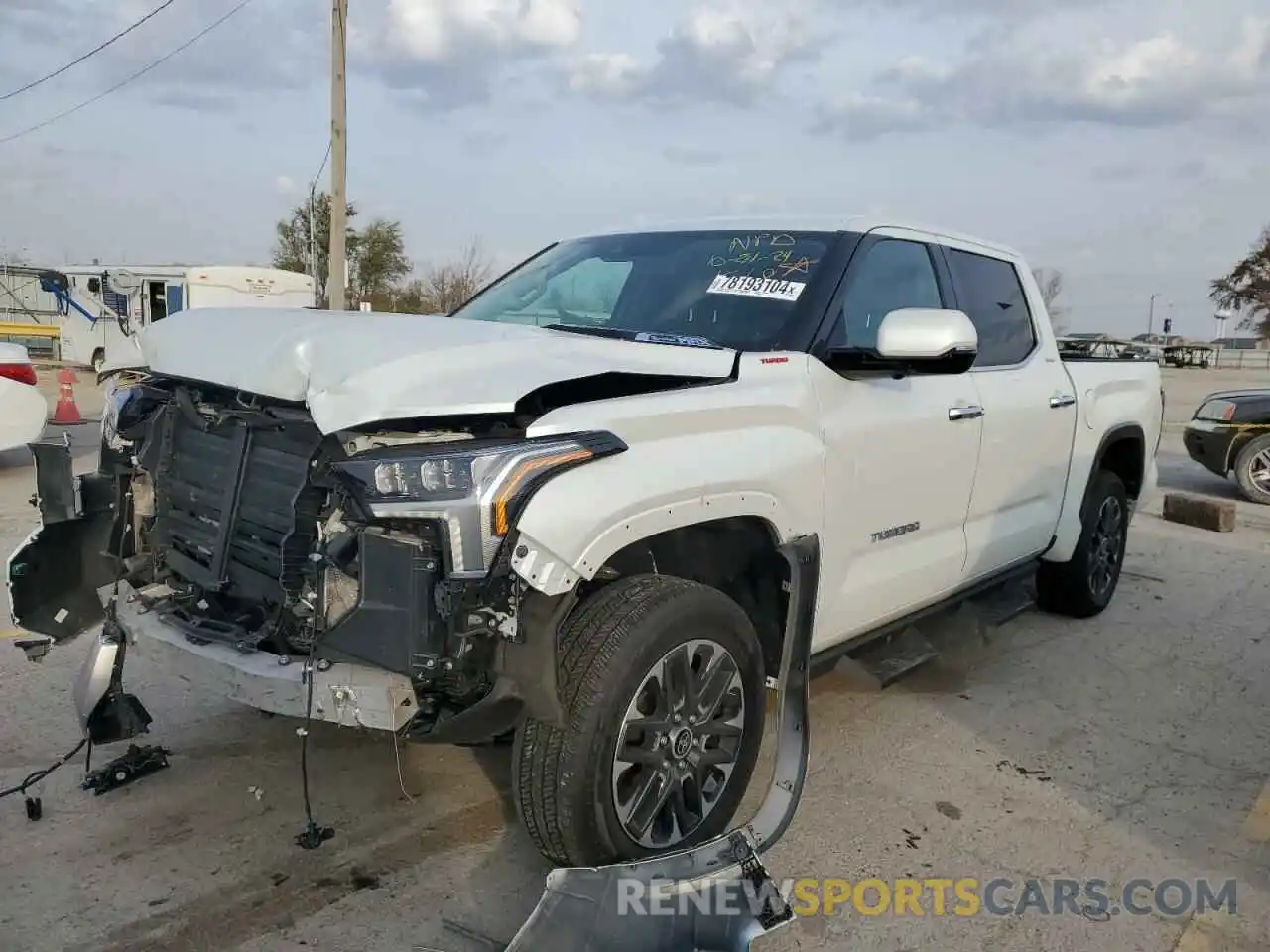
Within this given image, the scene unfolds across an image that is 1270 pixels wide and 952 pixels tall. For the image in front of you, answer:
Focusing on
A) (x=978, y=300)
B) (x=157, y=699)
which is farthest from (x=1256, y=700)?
(x=157, y=699)

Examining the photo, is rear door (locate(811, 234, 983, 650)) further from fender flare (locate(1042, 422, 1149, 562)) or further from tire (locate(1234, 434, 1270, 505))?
tire (locate(1234, 434, 1270, 505))

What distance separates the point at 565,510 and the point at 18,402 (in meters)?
7.99

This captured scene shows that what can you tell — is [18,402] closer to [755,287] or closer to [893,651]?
[755,287]

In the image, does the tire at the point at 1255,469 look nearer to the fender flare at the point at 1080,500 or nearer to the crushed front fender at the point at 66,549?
the fender flare at the point at 1080,500

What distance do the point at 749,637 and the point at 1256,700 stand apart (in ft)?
10.1

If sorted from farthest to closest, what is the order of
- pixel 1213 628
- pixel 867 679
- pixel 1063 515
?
pixel 1213 628
pixel 1063 515
pixel 867 679

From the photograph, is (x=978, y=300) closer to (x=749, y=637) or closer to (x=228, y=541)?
(x=749, y=637)

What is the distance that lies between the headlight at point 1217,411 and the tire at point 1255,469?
0.36 metres

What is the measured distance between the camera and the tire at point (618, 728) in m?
2.66

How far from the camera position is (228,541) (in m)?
3.02

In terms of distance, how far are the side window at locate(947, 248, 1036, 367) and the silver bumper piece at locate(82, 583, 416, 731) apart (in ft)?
9.55

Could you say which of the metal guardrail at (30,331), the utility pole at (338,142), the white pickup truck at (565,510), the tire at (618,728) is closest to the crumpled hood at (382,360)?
the white pickup truck at (565,510)

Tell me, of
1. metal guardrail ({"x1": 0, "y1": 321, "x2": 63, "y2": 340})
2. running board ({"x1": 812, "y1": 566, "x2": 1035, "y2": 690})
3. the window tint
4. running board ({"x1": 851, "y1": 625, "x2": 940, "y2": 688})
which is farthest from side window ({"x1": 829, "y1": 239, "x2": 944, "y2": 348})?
metal guardrail ({"x1": 0, "y1": 321, "x2": 63, "y2": 340})

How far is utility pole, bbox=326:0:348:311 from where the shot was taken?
A: 14.8 meters
